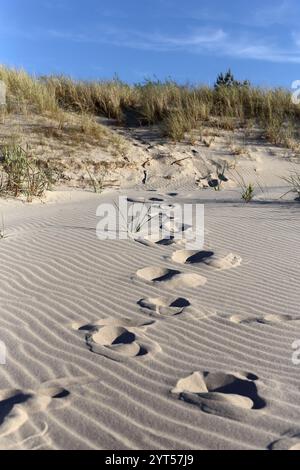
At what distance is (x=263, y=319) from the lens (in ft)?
11.7

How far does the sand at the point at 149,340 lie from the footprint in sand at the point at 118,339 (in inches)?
0.4

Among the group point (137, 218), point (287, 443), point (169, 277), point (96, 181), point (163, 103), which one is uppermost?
point (163, 103)

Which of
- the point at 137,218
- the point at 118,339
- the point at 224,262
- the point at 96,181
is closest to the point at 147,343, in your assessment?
the point at 118,339

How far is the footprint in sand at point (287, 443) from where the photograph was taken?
220cm

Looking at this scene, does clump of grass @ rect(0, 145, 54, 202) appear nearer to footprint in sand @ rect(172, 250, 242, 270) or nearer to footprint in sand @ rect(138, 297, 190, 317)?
footprint in sand @ rect(172, 250, 242, 270)

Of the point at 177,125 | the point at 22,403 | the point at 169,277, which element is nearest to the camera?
the point at 22,403

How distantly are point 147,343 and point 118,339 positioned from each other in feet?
0.66

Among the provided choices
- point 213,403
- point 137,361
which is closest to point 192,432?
point 213,403

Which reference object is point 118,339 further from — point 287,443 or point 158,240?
point 158,240

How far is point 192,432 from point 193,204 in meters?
5.43

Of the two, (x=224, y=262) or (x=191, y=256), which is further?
(x=191, y=256)

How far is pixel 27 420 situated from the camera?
2393 mm

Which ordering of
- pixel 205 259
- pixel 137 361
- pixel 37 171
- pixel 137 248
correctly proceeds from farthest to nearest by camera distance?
pixel 37 171 → pixel 137 248 → pixel 205 259 → pixel 137 361
